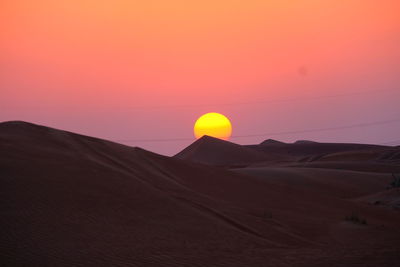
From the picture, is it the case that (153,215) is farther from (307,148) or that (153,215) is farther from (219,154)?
(307,148)

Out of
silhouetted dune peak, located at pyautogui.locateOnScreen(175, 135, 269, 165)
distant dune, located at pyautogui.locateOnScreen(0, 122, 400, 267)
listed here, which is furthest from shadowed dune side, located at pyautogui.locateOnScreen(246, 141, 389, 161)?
distant dune, located at pyautogui.locateOnScreen(0, 122, 400, 267)

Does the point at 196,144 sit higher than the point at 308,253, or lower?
higher

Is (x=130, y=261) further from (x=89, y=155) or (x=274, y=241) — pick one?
(x=89, y=155)

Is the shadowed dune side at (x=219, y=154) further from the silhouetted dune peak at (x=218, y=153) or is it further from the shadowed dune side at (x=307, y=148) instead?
the shadowed dune side at (x=307, y=148)

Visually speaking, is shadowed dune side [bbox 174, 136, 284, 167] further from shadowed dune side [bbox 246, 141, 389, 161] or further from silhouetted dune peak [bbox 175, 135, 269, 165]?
shadowed dune side [bbox 246, 141, 389, 161]

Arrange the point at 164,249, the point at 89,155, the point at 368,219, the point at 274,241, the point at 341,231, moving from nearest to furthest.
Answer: the point at 164,249
the point at 274,241
the point at 341,231
the point at 368,219
the point at 89,155

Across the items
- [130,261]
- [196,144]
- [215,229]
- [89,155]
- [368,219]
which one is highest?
[196,144]

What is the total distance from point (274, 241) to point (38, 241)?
5080mm

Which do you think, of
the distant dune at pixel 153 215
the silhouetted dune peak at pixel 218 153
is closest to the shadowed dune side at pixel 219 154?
the silhouetted dune peak at pixel 218 153

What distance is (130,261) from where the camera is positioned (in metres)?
8.64

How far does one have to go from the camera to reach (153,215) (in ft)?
40.9

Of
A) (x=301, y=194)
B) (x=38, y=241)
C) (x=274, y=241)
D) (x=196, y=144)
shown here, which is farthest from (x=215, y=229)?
(x=196, y=144)

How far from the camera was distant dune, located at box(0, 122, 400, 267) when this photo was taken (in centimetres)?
922

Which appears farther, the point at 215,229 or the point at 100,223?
the point at 215,229
